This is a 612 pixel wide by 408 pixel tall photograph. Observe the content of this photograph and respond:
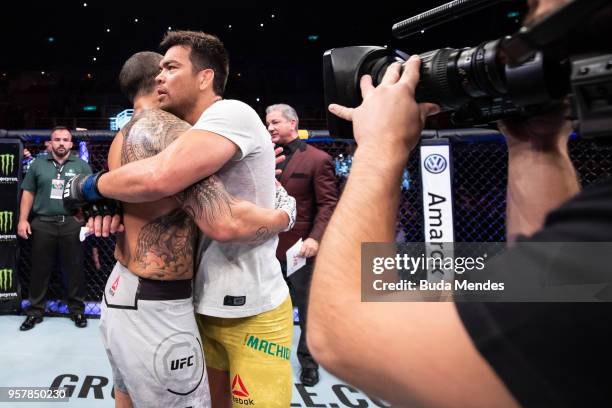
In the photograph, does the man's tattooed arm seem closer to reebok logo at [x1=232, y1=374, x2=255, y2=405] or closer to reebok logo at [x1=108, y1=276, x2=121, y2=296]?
reebok logo at [x1=108, y1=276, x2=121, y2=296]

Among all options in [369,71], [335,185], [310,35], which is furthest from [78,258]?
[310,35]

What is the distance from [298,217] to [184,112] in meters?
1.41

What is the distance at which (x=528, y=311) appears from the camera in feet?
1.28

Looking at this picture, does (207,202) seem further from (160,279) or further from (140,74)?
(140,74)

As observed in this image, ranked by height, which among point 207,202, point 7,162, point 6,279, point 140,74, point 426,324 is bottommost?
point 6,279

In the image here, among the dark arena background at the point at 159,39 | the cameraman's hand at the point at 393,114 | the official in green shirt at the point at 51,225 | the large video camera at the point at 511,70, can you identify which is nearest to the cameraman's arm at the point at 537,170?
the large video camera at the point at 511,70

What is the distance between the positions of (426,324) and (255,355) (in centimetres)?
104

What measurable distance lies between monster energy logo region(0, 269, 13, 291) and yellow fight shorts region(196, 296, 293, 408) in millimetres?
2910

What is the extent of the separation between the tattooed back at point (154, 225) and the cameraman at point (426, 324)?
80cm

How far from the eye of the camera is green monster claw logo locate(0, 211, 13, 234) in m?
3.62

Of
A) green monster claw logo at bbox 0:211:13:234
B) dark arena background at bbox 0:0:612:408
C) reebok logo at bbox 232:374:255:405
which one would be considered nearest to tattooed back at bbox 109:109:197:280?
reebok logo at bbox 232:374:255:405

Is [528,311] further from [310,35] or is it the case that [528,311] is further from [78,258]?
[310,35]

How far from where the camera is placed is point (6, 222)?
143 inches

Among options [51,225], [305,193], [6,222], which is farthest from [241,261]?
[6,222]
